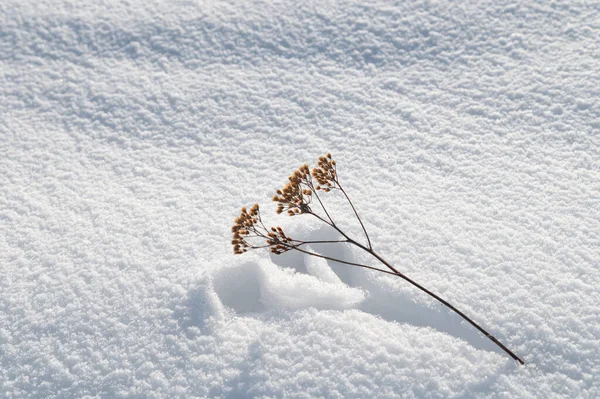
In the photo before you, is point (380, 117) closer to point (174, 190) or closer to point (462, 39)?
point (462, 39)

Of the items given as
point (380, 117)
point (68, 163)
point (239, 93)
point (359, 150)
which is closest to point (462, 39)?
point (380, 117)

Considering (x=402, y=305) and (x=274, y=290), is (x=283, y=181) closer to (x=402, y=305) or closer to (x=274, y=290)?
(x=274, y=290)

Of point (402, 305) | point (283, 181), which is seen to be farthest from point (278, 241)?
point (283, 181)

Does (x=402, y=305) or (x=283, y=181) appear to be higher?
(x=283, y=181)

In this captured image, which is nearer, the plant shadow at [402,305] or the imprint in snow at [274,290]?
the plant shadow at [402,305]

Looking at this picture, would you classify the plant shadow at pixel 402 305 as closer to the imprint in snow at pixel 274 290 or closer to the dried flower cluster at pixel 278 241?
the imprint in snow at pixel 274 290

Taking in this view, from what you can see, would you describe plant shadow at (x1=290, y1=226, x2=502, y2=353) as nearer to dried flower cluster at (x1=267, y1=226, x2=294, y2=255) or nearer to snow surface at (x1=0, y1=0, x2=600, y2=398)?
snow surface at (x1=0, y1=0, x2=600, y2=398)

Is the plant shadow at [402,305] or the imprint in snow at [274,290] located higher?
the plant shadow at [402,305]

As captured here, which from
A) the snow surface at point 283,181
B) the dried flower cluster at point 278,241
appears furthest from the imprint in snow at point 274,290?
the dried flower cluster at point 278,241
